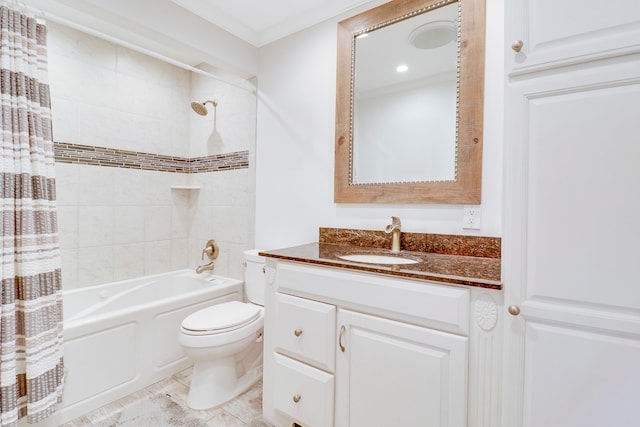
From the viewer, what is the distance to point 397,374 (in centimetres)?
115

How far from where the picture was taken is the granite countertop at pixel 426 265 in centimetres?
104

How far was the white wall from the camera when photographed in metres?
1.80

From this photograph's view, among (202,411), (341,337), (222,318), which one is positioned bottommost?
(202,411)

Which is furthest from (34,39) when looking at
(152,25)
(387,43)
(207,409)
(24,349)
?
(207,409)

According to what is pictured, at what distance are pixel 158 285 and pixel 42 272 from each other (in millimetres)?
1251

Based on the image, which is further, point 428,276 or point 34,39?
point 34,39

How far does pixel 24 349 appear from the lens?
1.45 metres

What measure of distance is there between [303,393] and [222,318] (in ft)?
2.22

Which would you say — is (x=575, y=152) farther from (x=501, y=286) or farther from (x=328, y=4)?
(x=328, y=4)

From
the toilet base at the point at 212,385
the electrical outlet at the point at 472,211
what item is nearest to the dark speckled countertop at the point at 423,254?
the electrical outlet at the point at 472,211

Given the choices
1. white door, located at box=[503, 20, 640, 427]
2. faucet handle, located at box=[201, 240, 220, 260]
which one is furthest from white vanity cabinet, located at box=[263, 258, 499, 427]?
faucet handle, located at box=[201, 240, 220, 260]

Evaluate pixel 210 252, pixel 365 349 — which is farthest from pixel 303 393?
pixel 210 252

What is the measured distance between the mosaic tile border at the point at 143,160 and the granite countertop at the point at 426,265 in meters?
1.26

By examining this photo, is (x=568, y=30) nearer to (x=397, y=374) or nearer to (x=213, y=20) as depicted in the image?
(x=397, y=374)
